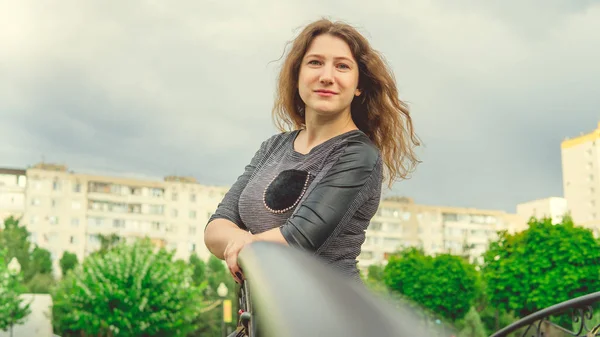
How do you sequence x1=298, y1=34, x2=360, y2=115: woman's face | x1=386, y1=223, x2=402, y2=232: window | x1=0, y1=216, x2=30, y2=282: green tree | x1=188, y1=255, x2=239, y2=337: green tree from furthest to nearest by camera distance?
x1=386, y1=223, x2=402, y2=232: window → x1=0, y1=216, x2=30, y2=282: green tree → x1=188, y1=255, x2=239, y2=337: green tree → x1=298, y1=34, x2=360, y2=115: woman's face

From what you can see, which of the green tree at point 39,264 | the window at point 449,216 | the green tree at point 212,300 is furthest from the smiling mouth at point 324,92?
the window at point 449,216

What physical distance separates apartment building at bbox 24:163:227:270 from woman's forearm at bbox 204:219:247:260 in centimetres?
9562

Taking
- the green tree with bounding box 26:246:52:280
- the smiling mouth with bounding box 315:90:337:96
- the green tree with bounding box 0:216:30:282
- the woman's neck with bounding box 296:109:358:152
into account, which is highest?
the green tree with bounding box 0:216:30:282

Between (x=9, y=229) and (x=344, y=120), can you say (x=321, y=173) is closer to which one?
(x=344, y=120)

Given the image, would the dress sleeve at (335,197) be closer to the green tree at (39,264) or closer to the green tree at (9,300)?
the green tree at (9,300)

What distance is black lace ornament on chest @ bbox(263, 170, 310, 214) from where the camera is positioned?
2092 millimetres

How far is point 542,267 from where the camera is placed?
119 feet

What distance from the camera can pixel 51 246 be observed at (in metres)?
95.8

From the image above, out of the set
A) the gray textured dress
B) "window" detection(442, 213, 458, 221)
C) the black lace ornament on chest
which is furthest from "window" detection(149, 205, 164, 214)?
the black lace ornament on chest

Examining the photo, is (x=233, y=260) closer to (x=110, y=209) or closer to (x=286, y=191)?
(x=286, y=191)

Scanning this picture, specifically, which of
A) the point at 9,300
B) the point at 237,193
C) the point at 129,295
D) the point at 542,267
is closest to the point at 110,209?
the point at 9,300

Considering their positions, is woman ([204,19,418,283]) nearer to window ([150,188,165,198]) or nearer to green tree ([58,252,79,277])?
green tree ([58,252,79,277])

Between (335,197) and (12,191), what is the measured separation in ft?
334

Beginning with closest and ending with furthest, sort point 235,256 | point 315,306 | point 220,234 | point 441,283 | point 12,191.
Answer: point 315,306
point 235,256
point 220,234
point 441,283
point 12,191
